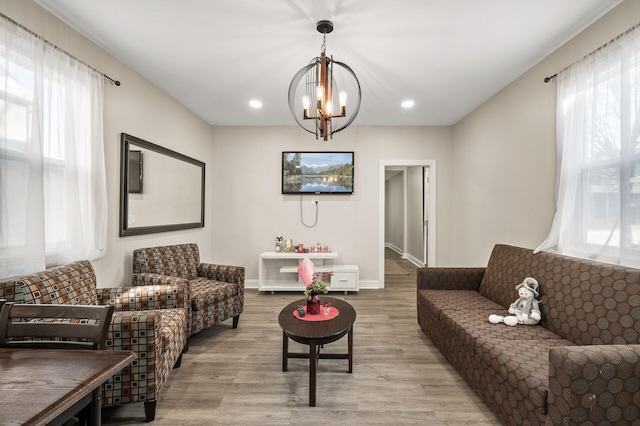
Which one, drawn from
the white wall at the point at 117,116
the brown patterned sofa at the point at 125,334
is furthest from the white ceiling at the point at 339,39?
the brown patterned sofa at the point at 125,334

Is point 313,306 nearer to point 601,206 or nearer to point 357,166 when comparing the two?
point 601,206

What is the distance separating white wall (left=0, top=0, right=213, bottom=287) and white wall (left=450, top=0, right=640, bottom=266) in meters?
4.08

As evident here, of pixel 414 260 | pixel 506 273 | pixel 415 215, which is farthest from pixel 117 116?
pixel 414 260

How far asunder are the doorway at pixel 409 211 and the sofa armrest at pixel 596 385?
10.8 feet

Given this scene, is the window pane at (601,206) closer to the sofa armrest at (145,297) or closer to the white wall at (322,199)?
the white wall at (322,199)

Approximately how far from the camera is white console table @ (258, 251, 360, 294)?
4.21 m

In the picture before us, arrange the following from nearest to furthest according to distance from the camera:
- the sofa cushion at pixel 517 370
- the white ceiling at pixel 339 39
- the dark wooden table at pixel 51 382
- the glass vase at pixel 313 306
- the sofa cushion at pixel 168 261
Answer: the dark wooden table at pixel 51 382 → the sofa cushion at pixel 517 370 → the white ceiling at pixel 339 39 → the glass vase at pixel 313 306 → the sofa cushion at pixel 168 261

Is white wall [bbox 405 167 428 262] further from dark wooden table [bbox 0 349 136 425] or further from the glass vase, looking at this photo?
dark wooden table [bbox 0 349 136 425]

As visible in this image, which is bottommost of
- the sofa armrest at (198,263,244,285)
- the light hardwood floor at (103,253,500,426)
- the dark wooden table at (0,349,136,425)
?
the light hardwood floor at (103,253,500,426)

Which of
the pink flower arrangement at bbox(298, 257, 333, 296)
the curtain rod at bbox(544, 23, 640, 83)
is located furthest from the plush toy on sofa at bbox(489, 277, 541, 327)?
the curtain rod at bbox(544, 23, 640, 83)

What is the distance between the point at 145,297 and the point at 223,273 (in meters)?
1.00

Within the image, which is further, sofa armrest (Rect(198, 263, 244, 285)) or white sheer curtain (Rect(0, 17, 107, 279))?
sofa armrest (Rect(198, 263, 244, 285))

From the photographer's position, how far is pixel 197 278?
3.25 meters

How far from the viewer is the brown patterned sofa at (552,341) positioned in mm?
1224
